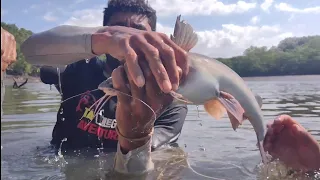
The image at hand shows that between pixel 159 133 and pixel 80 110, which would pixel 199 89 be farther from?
pixel 80 110

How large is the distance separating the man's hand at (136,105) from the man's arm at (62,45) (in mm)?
208

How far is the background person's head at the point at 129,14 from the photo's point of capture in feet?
12.4

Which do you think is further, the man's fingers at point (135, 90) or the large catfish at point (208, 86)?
the large catfish at point (208, 86)

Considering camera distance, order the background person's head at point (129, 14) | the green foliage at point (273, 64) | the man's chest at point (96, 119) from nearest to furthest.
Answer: the man's chest at point (96, 119), the background person's head at point (129, 14), the green foliage at point (273, 64)

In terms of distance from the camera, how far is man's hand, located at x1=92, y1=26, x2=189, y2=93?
190 centimetres

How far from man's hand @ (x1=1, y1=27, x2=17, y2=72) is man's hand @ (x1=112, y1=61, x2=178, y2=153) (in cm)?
82

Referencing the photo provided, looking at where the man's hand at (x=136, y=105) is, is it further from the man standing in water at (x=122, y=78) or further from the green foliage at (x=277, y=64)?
the green foliage at (x=277, y=64)

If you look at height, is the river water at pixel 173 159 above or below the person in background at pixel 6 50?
below

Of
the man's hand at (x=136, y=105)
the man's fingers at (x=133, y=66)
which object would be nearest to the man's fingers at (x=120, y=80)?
the man's hand at (x=136, y=105)

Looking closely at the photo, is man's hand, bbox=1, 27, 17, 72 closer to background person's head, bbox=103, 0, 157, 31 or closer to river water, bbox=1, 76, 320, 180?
river water, bbox=1, 76, 320, 180

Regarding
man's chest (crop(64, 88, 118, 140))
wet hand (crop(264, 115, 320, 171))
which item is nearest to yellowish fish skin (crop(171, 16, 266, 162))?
wet hand (crop(264, 115, 320, 171))

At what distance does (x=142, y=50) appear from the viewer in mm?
1939

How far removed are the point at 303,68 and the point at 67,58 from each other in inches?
1649

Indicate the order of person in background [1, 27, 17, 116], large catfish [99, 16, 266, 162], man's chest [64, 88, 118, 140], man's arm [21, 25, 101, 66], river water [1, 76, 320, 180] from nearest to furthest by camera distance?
person in background [1, 27, 17, 116], man's arm [21, 25, 101, 66], large catfish [99, 16, 266, 162], river water [1, 76, 320, 180], man's chest [64, 88, 118, 140]
